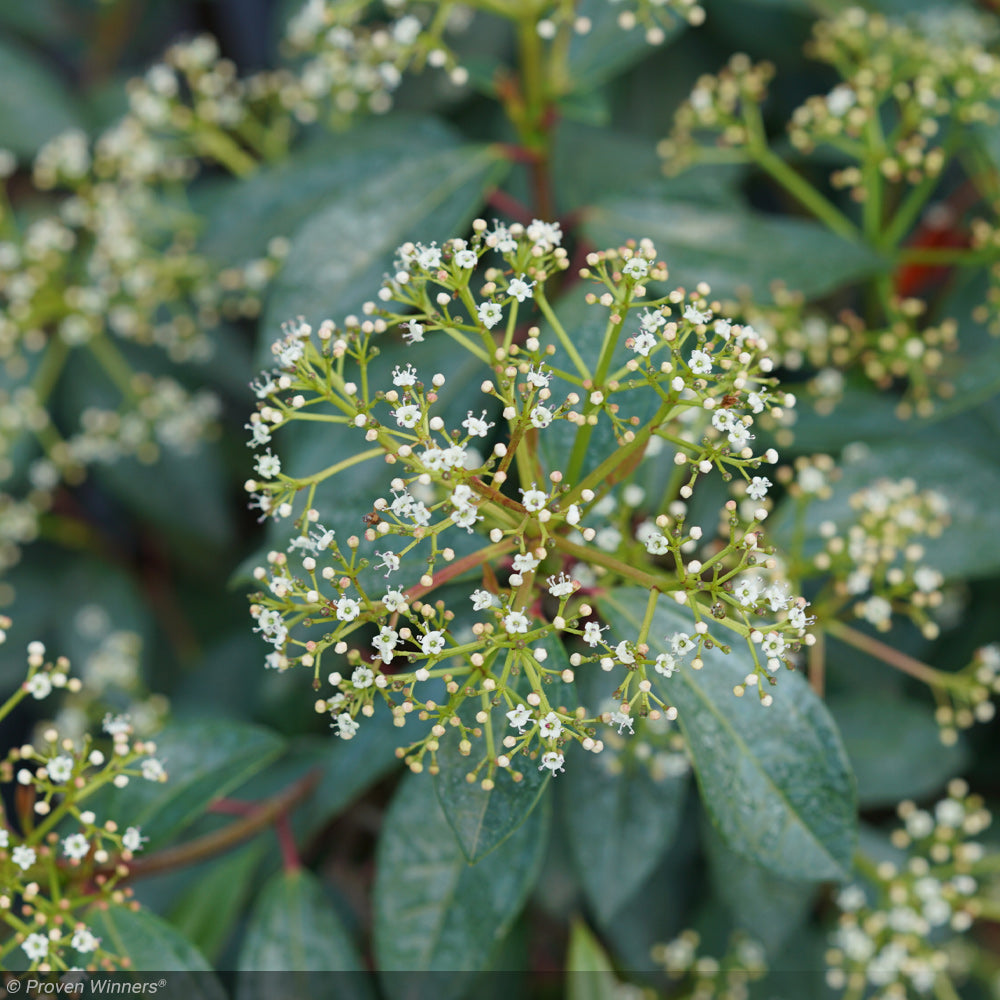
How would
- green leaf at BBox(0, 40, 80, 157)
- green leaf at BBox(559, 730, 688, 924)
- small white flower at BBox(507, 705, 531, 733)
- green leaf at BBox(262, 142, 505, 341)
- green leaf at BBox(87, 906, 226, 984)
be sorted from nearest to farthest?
small white flower at BBox(507, 705, 531, 733) → green leaf at BBox(87, 906, 226, 984) → green leaf at BBox(559, 730, 688, 924) → green leaf at BBox(262, 142, 505, 341) → green leaf at BBox(0, 40, 80, 157)

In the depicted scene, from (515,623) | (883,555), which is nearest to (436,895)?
(515,623)

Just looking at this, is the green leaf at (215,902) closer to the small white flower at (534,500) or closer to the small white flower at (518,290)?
the small white flower at (534,500)

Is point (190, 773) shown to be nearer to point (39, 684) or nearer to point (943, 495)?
point (39, 684)

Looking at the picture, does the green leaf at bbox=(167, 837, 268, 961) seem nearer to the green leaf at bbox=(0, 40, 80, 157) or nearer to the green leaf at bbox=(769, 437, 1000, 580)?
the green leaf at bbox=(769, 437, 1000, 580)

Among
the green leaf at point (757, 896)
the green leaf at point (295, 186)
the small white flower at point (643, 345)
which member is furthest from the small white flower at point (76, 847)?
the green leaf at point (295, 186)

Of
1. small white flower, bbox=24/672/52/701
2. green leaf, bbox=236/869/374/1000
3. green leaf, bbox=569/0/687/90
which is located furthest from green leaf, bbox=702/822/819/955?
green leaf, bbox=569/0/687/90

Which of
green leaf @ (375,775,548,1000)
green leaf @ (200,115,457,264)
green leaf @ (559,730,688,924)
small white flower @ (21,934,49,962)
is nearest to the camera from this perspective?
small white flower @ (21,934,49,962)
